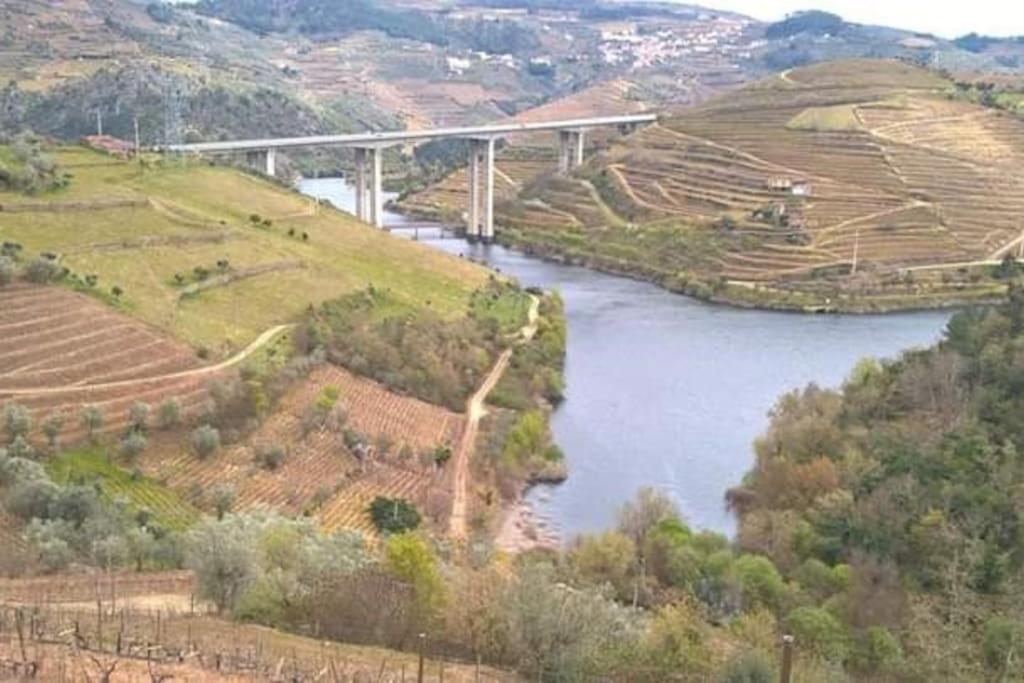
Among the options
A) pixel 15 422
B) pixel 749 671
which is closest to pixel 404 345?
pixel 15 422

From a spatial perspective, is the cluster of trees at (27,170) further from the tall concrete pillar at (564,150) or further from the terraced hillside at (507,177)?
the tall concrete pillar at (564,150)

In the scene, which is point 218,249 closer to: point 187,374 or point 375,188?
point 187,374

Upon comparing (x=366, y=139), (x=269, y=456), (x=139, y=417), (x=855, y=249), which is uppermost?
(x=366, y=139)

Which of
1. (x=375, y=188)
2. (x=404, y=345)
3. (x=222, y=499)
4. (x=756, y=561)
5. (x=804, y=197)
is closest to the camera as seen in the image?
(x=756, y=561)

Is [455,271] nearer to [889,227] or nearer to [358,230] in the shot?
[358,230]

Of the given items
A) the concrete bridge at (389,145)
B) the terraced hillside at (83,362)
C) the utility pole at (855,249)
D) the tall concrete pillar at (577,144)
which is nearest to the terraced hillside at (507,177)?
the tall concrete pillar at (577,144)

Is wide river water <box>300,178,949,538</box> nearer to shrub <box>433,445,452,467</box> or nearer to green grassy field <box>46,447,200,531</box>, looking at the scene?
shrub <box>433,445,452,467</box>

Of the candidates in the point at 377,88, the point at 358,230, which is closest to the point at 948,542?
the point at 358,230

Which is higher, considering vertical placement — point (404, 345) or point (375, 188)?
point (375, 188)
